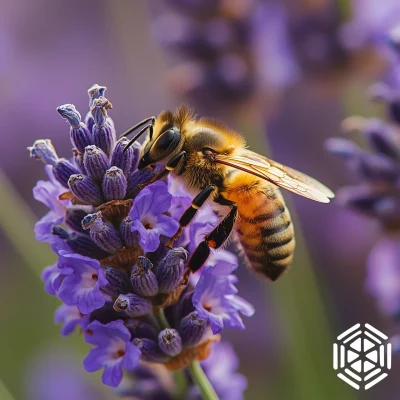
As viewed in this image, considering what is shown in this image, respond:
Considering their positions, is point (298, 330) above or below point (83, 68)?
below

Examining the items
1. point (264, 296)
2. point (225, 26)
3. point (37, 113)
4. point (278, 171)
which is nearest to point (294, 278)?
point (264, 296)

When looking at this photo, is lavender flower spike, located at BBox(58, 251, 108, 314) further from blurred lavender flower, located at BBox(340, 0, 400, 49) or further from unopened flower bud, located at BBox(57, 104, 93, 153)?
blurred lavender flower, located at BBox(340, 0, 400, 49)

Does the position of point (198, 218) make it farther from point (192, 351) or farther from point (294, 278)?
point (294, 278)

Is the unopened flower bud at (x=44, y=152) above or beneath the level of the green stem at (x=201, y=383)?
above

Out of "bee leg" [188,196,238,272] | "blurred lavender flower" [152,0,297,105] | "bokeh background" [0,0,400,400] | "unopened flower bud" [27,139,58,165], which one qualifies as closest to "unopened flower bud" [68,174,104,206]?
"unopened flower bud" [27,139,58,165]

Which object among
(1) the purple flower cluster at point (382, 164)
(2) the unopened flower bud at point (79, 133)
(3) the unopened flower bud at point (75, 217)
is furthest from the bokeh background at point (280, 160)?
(2) the unopened flower bud at point (79, 133)

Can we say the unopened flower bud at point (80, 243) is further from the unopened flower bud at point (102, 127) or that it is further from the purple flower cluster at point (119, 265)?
the unopened flower bud at point (102, 127)
